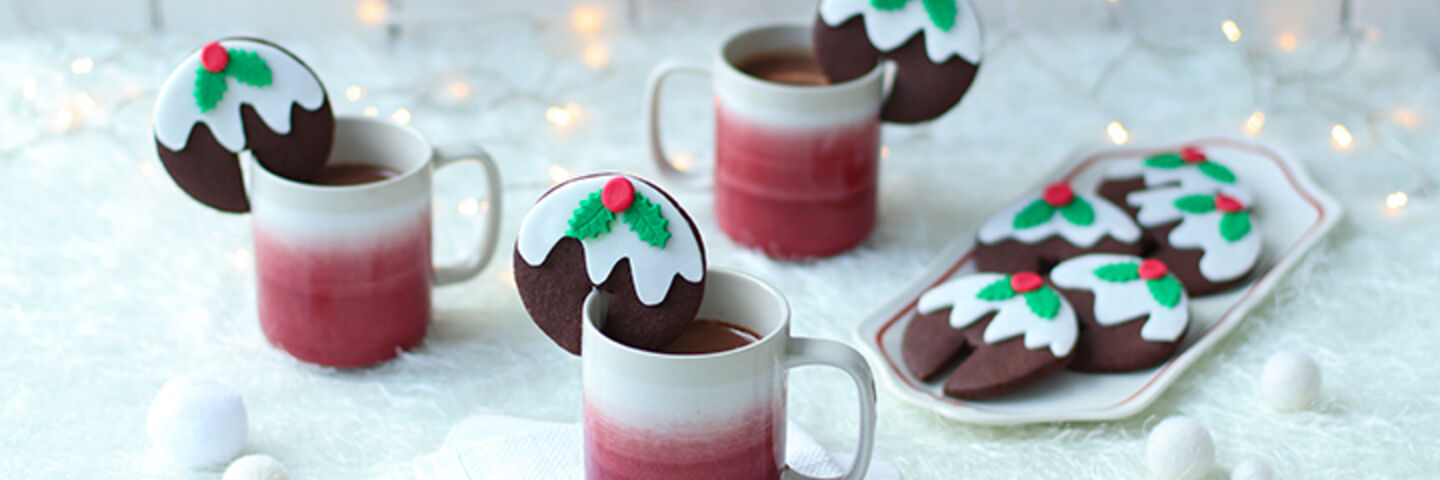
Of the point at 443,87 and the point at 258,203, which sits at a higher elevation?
the point at 258,203

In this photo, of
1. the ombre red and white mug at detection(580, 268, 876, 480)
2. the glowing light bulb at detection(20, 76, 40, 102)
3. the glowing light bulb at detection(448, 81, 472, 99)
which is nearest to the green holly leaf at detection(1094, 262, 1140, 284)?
the ombre red and white mug at detection(580, 268, 876, 480)

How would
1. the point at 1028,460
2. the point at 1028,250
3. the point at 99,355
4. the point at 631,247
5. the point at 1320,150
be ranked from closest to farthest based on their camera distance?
the point at 631,247
the point at 1028,460
the point at 99,355
the point at 1028,250
the point at 1320,150

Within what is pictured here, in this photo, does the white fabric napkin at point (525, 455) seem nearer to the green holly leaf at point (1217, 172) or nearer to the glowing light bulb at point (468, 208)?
the glowing light bulb at point (468, 208)

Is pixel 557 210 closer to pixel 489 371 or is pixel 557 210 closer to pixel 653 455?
pixel 653 455

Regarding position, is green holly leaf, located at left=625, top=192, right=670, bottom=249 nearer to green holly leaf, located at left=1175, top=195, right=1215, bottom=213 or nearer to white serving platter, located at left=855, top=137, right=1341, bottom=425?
white serving platter, located at left=855, top=137, right=1341, bottom=425

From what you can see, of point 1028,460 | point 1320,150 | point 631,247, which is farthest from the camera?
point 1320,150

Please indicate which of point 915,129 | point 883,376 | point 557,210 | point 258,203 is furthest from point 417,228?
point 915,129

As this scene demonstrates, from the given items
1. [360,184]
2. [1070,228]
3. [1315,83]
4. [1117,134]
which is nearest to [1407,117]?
[1315,83]

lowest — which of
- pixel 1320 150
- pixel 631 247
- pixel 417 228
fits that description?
pixel 1320 150
